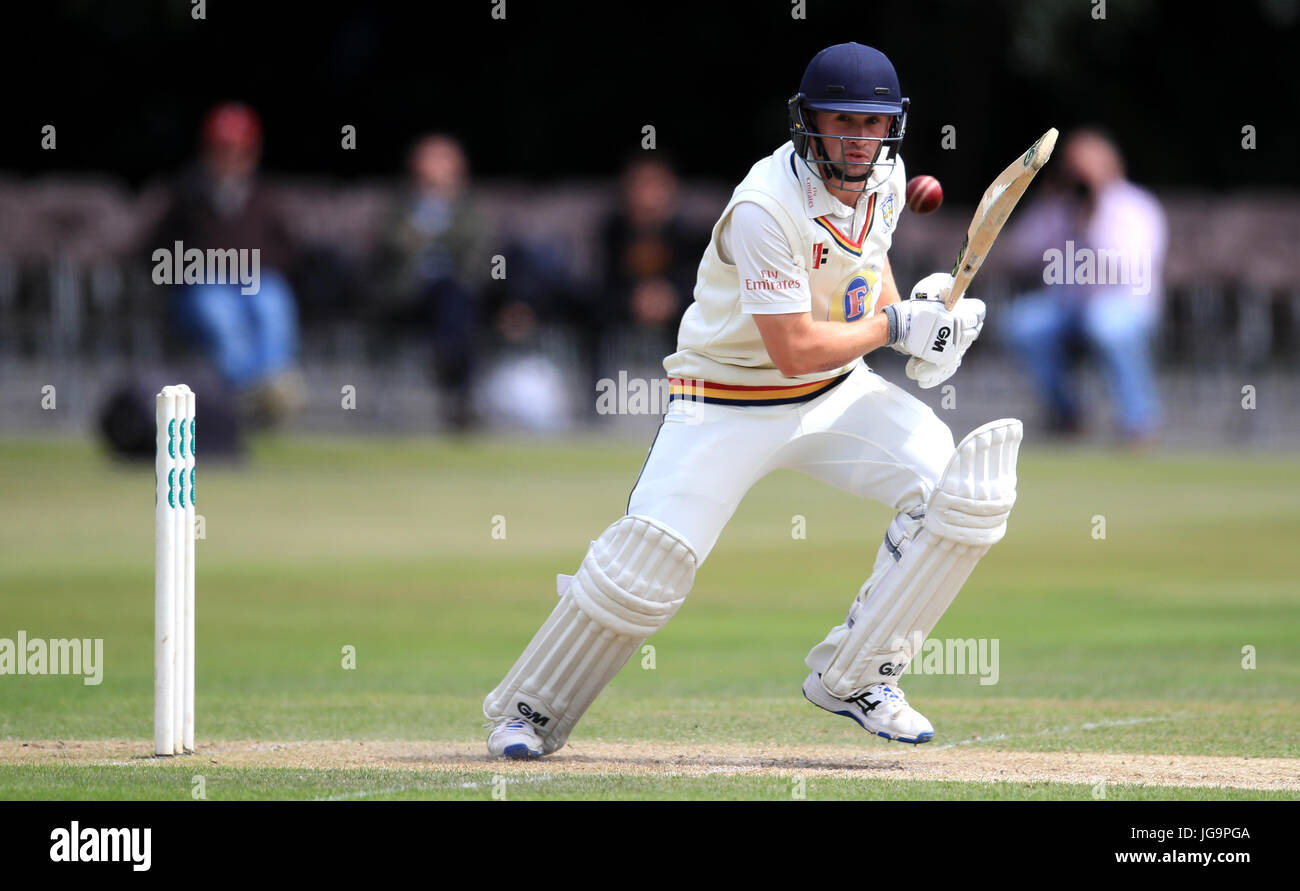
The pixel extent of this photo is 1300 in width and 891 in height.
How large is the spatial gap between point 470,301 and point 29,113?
383 inches

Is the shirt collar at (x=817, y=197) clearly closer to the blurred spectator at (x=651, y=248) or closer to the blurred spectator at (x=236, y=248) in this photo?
the blurred spectator at (x=236, y=248)

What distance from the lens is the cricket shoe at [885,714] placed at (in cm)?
659

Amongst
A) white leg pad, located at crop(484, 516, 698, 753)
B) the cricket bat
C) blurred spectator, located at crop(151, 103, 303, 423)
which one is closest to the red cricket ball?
the cricket bat

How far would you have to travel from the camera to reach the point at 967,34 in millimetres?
22297

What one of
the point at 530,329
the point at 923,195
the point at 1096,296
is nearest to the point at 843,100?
the point at 923,195

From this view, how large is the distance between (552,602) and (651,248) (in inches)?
273

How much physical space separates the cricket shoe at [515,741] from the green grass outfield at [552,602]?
7.5 inches

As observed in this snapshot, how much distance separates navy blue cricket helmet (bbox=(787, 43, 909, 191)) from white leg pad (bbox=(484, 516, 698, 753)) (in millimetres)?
1255

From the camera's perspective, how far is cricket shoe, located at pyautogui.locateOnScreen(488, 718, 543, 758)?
6.54 metres

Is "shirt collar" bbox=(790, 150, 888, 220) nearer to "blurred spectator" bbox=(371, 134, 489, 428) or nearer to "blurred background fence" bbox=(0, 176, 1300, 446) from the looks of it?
"blurred spectator" bbox=(371, 134, 489, 428)

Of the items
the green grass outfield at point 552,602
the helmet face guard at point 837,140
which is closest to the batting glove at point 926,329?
the helmet face guard at point 837,140

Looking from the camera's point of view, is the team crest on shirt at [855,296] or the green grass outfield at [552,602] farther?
the green grass outfield at [552,602]

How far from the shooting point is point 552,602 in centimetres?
1107
